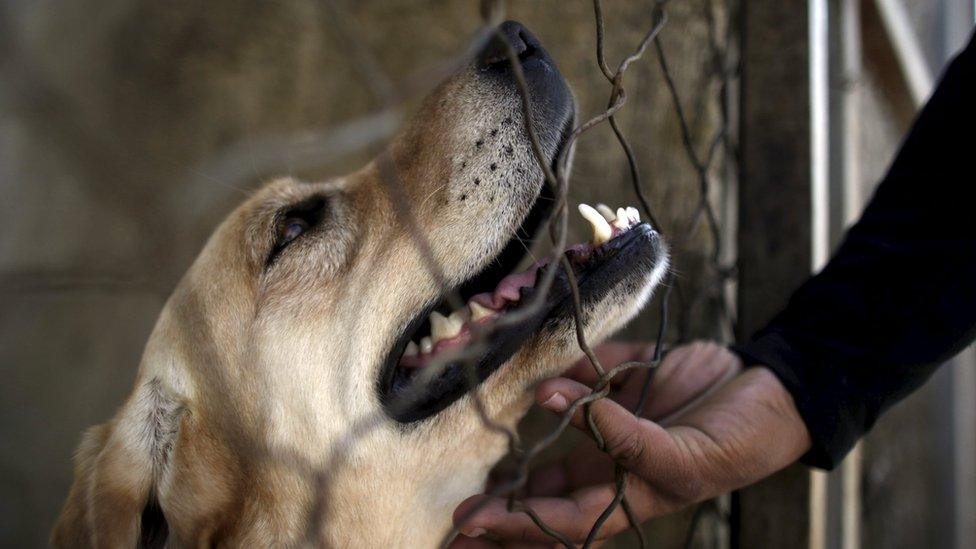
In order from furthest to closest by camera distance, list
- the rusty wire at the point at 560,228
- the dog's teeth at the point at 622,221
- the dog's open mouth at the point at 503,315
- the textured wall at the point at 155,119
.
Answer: the textured wall at the point at 155,119 < the dog's teeth at the point at 622,221 < the dog's open mouth at the point at 503,315 < the rusty wire at the point at 560,228

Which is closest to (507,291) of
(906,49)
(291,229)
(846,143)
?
(291,229)

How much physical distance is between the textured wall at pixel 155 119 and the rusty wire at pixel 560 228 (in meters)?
0.19

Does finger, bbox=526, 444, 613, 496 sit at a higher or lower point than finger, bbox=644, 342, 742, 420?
lower

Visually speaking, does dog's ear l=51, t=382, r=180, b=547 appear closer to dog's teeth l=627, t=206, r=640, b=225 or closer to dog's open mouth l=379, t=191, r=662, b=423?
dog's open mouth l=379, t=191, r=662, b=423

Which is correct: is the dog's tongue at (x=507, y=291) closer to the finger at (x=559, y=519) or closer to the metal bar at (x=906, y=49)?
the finger at (x=559, y=519)

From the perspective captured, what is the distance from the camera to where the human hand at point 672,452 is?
1201 mm

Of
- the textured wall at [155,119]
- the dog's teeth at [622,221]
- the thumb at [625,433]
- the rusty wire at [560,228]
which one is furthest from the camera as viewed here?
the textured wall at [155,119]

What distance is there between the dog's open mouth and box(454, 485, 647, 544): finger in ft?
0.74

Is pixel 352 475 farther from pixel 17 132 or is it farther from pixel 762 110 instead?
pixel 17 132

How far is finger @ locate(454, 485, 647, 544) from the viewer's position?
1.30 metres

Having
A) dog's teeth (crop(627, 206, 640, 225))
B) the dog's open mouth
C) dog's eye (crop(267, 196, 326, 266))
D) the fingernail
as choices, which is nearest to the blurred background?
dog's eye (crop(267, 196, 326, 266))

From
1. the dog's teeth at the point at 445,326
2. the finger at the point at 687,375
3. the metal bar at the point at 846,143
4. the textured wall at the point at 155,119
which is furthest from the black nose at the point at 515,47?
the metal bar at the point at 846,143

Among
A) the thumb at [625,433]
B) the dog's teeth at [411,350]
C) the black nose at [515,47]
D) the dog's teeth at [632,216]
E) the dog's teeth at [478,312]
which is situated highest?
Answer: the black nose at [515,47]

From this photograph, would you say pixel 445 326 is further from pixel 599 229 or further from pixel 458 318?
pixel 599 229
